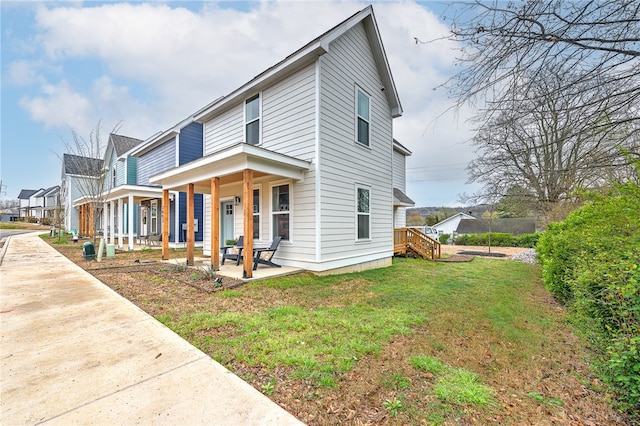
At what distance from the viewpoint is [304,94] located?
730cm

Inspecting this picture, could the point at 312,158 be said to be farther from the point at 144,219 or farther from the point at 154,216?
the point at 144,219

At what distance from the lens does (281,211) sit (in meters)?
7.94

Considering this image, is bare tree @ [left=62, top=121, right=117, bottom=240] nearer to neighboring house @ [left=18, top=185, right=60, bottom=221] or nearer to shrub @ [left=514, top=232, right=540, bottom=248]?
shrub @ [left=514, top=232, right=540, bottom=248]

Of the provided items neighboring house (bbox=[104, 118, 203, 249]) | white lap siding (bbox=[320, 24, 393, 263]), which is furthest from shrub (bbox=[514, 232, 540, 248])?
neighboring house (bbox=[104, 118, 203, 249])

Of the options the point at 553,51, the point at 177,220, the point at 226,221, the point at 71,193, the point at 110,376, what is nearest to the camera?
the point at 110,376

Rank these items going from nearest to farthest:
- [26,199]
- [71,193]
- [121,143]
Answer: [121,143] → [71,193] → [26,199]

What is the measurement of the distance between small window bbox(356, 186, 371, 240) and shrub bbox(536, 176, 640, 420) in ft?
16.3

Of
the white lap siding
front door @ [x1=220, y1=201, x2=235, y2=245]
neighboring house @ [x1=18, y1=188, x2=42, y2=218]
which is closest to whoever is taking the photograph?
the white lap siding

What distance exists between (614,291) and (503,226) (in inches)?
1550

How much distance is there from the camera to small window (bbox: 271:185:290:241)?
25.7 ft

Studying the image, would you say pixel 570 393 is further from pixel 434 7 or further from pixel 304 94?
pixel 304 94

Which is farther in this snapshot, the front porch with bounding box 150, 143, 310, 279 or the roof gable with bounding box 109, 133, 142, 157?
the roof gable with bounding box 109, 133, 142, 157

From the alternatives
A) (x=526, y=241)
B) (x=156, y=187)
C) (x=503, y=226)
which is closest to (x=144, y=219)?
(x=156, y=187)

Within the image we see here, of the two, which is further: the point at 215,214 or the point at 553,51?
the point at 215,214
